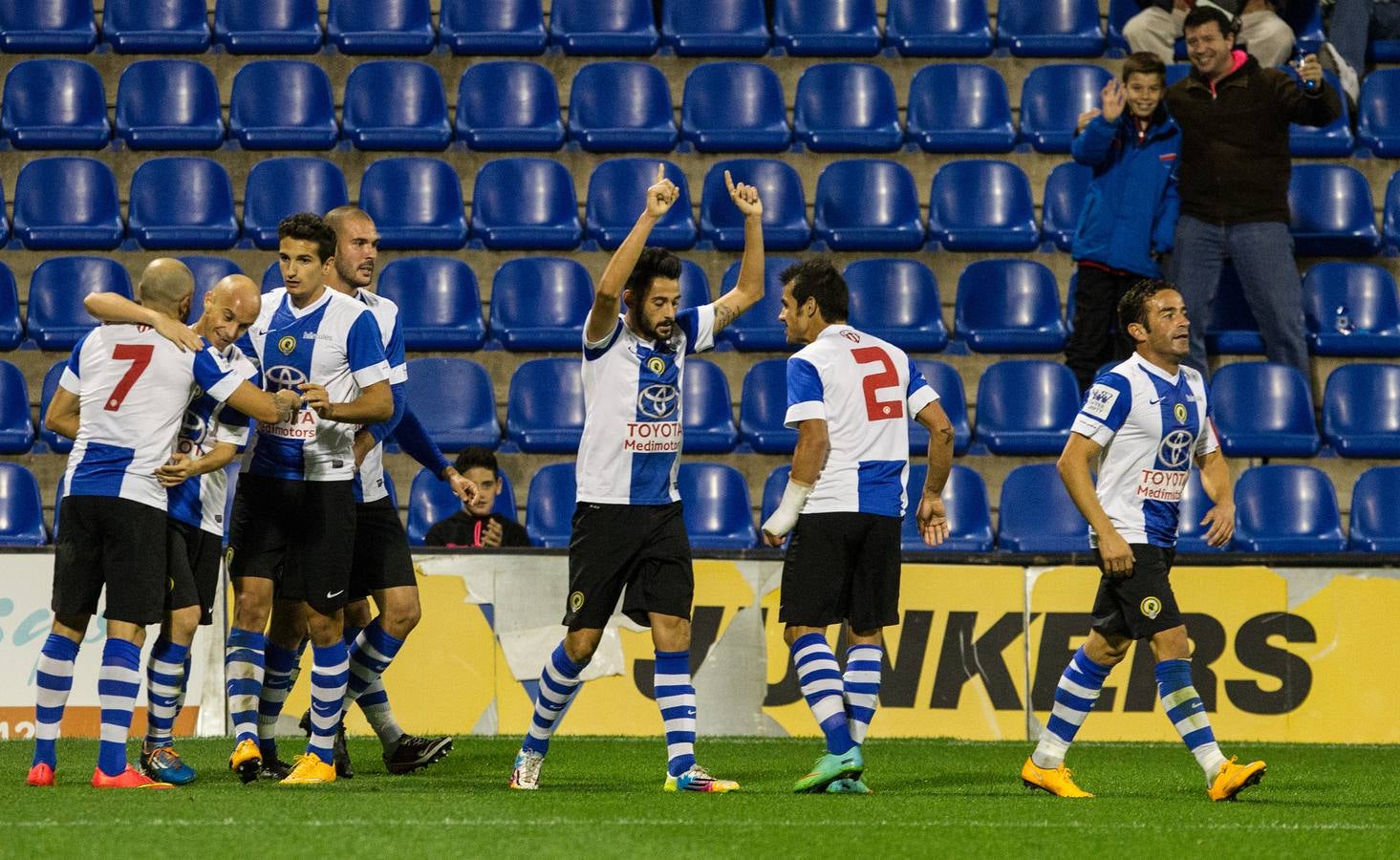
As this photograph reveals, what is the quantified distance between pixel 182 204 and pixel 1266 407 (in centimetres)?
714

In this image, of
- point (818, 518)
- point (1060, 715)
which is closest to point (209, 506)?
Answer: point (818, 518)

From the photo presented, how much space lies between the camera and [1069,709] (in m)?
6.93

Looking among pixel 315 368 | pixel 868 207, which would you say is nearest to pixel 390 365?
pixel 315 368

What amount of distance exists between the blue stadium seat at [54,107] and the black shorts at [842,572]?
24.7 ft

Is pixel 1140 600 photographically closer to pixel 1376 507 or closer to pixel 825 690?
pixel 825 690

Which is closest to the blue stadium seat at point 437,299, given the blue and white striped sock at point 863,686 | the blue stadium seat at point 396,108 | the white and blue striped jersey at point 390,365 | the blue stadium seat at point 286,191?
the blue stadium seat at point 286,191

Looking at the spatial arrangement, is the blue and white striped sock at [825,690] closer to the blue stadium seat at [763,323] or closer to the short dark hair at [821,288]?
the short dark hair at [821,288]

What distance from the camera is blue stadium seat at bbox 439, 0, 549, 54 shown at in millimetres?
12898

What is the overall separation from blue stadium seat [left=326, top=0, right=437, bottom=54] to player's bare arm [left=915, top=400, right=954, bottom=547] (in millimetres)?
7022

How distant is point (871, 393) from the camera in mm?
7062

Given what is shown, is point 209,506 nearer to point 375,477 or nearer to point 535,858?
point 375,477

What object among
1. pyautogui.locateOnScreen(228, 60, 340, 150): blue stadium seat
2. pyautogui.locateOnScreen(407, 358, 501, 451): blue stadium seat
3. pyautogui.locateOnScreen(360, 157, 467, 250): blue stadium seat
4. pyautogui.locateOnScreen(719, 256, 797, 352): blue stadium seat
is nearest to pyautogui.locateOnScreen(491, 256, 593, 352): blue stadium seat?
pyautogui.locateOnScreen(407, 358, 501, 451): blue stadium seat

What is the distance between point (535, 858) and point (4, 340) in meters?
7.93

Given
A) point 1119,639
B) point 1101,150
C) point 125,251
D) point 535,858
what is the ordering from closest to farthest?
point 535,858
point 1119,639
point 1101,150
point 125,251
